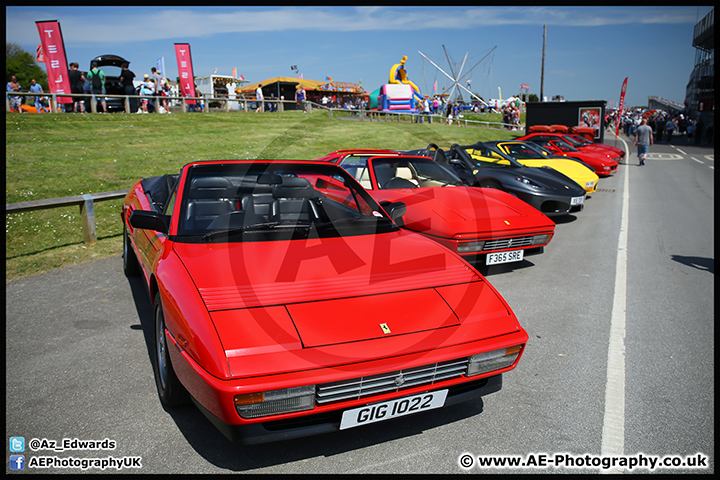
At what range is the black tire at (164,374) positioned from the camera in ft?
8.50

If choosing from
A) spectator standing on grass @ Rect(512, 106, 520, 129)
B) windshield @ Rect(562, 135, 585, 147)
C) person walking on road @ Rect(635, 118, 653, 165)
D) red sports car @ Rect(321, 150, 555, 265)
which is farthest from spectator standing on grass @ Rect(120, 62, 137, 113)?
spectator standing on grass @ Rect(512, 106, 520, 129)

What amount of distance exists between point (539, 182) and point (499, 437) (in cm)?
642

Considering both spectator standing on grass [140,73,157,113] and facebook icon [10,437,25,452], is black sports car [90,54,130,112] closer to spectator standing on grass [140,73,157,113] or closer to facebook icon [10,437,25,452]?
spectator standing on grass [140,73,157,113]

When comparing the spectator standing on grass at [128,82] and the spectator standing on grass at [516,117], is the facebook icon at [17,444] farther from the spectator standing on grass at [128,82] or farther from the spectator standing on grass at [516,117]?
the spectator standing on grass at [516,117]

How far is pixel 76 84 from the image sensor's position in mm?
17281

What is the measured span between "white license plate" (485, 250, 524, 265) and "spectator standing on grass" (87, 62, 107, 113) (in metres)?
17.3

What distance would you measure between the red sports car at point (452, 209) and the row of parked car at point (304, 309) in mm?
1531

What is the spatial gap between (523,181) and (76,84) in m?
17.1

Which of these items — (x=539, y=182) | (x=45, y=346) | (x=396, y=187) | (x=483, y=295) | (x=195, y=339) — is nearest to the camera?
(x=195, y=339)

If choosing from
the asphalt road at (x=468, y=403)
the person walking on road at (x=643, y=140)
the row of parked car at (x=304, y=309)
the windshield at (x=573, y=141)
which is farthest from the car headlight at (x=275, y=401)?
the person walking on road at (x=643, y=140)

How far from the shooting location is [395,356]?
214 cm

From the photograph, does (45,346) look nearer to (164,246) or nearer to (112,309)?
(112,309)

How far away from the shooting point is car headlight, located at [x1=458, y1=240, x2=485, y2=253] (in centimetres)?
489
